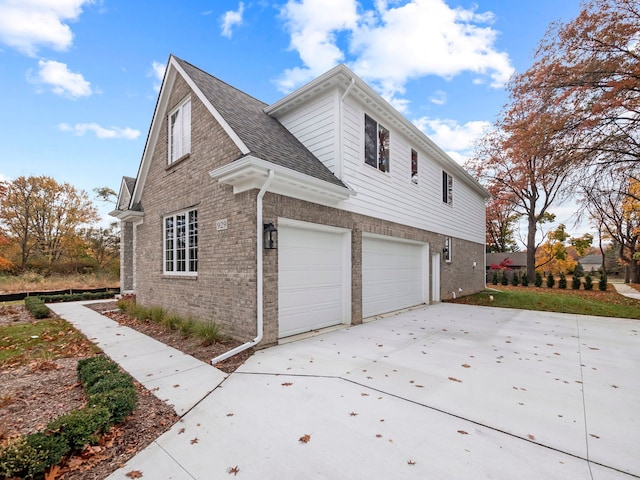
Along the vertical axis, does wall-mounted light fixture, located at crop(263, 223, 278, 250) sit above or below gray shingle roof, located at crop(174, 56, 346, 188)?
below

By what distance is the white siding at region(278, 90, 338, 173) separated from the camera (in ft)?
23.8

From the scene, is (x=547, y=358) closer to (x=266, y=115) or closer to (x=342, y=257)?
(x=342, y=257)

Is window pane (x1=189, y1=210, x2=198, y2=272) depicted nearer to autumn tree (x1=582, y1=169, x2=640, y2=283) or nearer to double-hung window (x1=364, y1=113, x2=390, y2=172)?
double-hung window (x1=364, y1=113, x2=390, y2=172)

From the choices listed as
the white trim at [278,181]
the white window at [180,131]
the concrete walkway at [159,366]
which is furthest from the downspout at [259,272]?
the white window at [180,131]

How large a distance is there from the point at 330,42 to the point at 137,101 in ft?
25.3

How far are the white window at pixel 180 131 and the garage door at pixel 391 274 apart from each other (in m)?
5.52

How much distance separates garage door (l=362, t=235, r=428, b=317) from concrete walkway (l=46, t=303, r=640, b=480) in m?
2.56

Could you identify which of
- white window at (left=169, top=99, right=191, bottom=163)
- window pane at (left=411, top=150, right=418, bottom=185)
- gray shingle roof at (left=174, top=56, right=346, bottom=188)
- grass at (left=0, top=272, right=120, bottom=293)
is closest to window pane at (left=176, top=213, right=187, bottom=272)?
white window at (left=169, top=99, right=191, bottom=163)

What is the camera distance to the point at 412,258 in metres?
10.9

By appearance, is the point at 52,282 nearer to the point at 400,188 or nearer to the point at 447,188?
the point at 400,188

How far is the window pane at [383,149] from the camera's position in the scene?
8.68m

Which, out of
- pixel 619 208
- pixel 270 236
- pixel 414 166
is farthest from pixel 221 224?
pixel 619 208

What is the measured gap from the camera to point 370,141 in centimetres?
827

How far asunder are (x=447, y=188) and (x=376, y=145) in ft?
20.6
